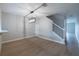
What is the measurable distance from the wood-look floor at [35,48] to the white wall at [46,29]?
0.09m

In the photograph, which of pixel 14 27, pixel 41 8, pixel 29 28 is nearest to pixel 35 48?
pixel 29 28

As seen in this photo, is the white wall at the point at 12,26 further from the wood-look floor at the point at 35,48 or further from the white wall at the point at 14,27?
the wood-look floor at the point at 35,48

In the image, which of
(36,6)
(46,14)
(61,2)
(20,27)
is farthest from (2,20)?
A: (61,2)

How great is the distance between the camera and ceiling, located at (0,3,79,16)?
1793 millimetres

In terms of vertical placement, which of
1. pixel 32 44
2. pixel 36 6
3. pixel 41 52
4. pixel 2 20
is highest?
pixel 36 6

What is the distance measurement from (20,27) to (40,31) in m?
0.37

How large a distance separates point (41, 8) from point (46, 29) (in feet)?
1.27

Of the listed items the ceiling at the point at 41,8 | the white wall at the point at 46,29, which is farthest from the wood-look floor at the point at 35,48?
the ceiling at the point at 41,8

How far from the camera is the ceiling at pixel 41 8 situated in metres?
1.79

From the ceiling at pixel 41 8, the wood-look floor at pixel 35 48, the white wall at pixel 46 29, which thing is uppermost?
the ceiling at pixel 41 8

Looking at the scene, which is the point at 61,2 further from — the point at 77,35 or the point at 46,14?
the point at 77,35

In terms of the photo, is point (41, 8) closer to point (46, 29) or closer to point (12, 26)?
point (46, 29)

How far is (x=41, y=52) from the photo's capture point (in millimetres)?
1869

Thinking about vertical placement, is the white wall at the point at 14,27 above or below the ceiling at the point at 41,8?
below
